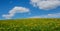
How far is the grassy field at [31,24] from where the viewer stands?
3.18 m

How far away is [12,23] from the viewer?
3.32 m

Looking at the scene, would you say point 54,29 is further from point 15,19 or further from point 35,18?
point 15,19

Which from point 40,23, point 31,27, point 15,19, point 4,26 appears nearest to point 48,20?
point 40,23

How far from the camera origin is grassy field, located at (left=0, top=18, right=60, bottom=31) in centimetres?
318

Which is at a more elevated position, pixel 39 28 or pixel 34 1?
pixel 34 1

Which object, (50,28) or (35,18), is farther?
(35,18)

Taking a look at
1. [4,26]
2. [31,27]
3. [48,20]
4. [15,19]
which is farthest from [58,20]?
[4,26]

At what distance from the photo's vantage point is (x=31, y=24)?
3268 millimetres

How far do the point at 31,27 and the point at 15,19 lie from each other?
0.47 m

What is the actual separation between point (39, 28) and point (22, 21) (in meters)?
0.49

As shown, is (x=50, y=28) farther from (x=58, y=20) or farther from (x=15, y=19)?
(x=15, y=19)

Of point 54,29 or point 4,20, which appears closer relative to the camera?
point 54,29

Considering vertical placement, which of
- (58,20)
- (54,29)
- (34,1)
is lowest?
(54,29)

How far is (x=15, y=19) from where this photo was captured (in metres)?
3.38
